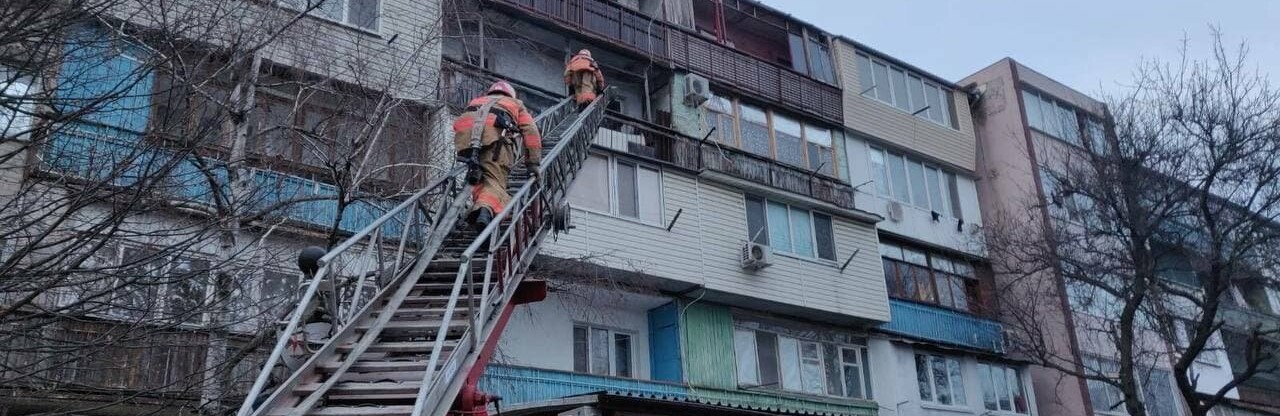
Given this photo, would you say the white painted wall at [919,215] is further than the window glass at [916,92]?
No

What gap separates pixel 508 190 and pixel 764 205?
33.3 ft

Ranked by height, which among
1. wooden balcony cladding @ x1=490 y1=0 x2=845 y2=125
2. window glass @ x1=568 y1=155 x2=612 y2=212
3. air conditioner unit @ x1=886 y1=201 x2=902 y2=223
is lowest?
window glass @ x1=568 y1=155 x2=612 y2=212

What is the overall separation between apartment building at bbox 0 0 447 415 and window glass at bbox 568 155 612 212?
10.3 feet

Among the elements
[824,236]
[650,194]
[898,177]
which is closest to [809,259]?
[824,236]

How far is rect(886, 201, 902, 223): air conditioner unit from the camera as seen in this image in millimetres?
21812

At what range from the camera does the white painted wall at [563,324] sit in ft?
49.0

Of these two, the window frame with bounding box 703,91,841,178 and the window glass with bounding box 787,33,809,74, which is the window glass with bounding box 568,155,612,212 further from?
the window glass with bounding box 787,33,809,74

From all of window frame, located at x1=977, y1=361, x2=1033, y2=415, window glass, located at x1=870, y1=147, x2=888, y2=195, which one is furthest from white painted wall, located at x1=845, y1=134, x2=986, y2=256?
window frame, located at x1=977, y1=361, x2=1033, y2=415

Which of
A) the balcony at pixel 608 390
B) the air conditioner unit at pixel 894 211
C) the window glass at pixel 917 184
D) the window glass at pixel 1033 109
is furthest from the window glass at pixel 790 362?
the window glass at pixel 1033 109

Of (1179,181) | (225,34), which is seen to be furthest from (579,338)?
(1179,181)

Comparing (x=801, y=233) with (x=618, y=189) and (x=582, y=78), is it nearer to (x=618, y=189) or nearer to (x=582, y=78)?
(x=618, y=189)

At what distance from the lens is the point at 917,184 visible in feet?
76.1

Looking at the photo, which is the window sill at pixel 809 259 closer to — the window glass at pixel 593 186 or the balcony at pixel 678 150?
the balcony at pixel 678 150

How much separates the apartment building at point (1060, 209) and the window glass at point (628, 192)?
9394mm
